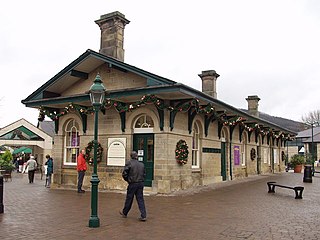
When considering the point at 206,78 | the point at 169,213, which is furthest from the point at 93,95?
the point at 206,78

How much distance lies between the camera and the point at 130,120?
14242 mm

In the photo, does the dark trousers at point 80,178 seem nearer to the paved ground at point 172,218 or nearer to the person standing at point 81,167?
the person standing at point 81,167

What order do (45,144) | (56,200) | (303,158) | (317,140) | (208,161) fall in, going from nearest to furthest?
(56,200) → (208,161) → (303,158) → (45,144) → (317,140)

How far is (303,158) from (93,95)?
25994 mm

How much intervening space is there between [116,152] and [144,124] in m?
1.61

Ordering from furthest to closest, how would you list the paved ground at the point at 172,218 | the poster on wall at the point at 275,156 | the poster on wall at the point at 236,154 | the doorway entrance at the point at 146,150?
the poster on wall at the point at 275,156
the poster on wall at the point at 236,154
the doorway entrance at the point at 146,150
the paved ground at the point at 172,218

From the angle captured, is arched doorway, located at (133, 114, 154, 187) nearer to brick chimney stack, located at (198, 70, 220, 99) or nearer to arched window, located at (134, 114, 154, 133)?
arched window, located at (134, 114, 154, 133)

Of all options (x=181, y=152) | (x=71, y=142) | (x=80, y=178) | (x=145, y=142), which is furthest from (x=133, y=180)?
(x=71, y=142)

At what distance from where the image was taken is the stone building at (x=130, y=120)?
1325 cm

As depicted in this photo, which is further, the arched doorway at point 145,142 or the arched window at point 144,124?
the arched window at point 144,124

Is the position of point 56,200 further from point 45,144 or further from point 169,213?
point 45,144

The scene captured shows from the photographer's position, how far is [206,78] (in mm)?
19625

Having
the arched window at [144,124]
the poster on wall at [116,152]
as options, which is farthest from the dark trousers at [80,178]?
the arched window at [144,124]

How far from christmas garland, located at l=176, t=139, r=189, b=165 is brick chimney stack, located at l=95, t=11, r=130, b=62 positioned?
15.0 feet
